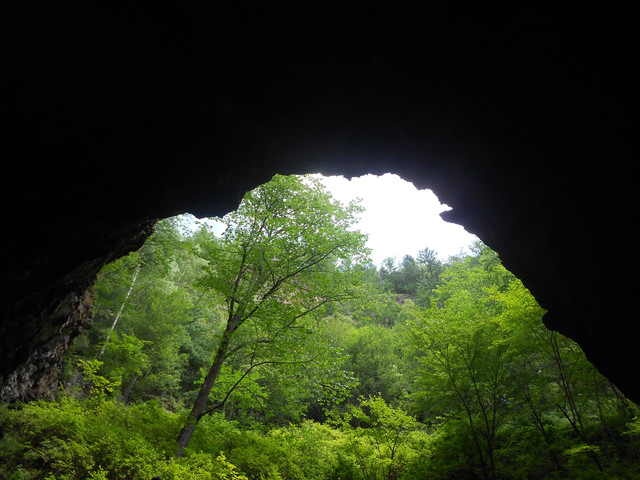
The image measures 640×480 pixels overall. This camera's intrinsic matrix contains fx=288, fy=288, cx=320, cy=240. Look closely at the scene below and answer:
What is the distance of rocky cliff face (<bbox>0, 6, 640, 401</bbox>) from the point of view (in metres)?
2.52

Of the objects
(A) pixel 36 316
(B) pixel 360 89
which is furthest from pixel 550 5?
(A) pixel 36 316

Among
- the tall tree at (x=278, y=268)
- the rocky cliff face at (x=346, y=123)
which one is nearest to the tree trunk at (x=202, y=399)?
the tall tree at (x=278, y=268)

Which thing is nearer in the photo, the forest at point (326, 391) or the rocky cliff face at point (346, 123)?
the rocky cliff face at point (346, 123)

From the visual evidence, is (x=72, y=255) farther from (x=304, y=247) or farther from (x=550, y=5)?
(x=550, y=5)

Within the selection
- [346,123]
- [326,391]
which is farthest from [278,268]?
[346,123]

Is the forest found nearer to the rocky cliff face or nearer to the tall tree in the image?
the tall tree

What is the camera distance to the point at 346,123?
391 cm

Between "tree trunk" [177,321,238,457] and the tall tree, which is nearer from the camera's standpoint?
"tree trunk" [177,321,238,457]

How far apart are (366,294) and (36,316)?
7689 millimetres

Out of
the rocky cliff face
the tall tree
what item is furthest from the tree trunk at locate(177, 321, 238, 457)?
the rocky cliff face

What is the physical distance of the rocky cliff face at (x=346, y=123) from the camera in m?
2.52

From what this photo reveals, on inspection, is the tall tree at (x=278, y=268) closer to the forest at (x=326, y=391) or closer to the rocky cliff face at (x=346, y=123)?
the forest at (x=326, y=391)

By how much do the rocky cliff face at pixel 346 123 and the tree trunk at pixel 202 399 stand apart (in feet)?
14.3

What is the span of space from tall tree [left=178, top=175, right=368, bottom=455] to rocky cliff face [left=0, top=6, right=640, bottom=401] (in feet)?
13.1
